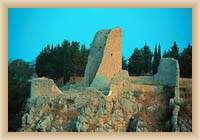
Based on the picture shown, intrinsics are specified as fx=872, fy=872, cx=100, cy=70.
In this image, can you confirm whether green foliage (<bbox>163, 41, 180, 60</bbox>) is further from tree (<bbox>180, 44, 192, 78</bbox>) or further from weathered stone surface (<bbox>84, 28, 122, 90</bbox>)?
weathered stone surface (<bbox>84, 28, 122, 90</bbox>)

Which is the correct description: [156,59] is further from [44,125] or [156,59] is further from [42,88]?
[44,125]

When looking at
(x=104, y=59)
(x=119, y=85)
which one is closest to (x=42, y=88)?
(x=104, y=59)

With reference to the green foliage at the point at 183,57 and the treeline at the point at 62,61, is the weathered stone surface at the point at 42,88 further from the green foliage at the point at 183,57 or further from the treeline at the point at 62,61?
the green foliage at the point at 183,57

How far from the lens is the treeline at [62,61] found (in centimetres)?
1448

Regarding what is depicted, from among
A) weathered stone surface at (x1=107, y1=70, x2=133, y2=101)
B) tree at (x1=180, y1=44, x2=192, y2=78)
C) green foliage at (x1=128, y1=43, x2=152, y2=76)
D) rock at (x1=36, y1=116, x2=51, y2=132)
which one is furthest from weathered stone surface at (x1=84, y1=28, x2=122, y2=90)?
tree at (x1=180, y1=44, x2=192, y2=78)

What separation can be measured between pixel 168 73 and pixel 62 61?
70.8 inches

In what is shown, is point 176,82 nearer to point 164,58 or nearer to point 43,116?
point 164,58

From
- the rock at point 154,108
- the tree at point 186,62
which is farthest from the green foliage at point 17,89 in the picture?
the tree at point 186,62

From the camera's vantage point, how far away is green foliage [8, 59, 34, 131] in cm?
1415

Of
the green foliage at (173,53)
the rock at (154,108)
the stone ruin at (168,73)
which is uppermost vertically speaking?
the green foliage at (173,53)

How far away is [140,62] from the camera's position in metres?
14.7

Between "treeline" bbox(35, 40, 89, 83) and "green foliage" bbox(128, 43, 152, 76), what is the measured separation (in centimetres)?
80
